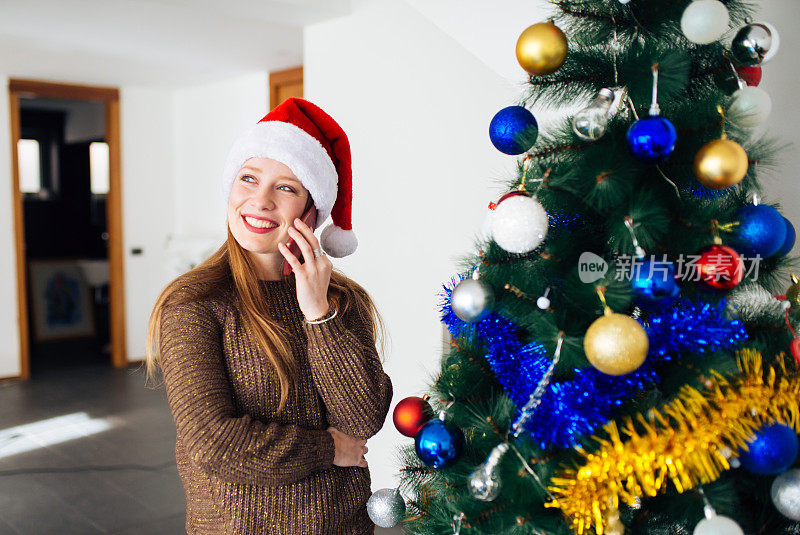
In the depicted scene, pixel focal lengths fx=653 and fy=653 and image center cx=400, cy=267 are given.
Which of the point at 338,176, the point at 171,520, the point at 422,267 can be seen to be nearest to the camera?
the point at 338,176

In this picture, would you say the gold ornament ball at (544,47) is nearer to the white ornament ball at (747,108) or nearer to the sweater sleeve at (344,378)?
the white ornament ball at (747,108)

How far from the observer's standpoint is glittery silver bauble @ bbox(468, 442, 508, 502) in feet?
2.87

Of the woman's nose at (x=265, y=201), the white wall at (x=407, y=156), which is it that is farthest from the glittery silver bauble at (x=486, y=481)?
the white wall at (x=407, y=156)

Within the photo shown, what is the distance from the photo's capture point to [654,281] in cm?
83

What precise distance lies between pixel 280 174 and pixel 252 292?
0.79ft

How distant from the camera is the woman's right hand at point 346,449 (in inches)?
50.0

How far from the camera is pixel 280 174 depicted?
1290mm

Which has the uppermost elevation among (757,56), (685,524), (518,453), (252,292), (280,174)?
(757,56)

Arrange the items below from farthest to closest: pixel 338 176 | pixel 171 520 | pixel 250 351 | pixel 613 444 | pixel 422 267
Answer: pixel 171 520 < pixel 422 267 < pixel 338 176 < pixel 250 351 < pixel 613 444

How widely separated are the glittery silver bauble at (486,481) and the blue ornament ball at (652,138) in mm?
447

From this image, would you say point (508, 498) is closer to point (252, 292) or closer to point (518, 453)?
point (518, 453)

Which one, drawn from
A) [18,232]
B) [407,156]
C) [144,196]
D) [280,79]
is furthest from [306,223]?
[144,196]

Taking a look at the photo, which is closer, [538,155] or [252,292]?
[538,155]

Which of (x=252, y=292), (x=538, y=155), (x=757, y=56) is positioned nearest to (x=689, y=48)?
(x=757, y=56)
